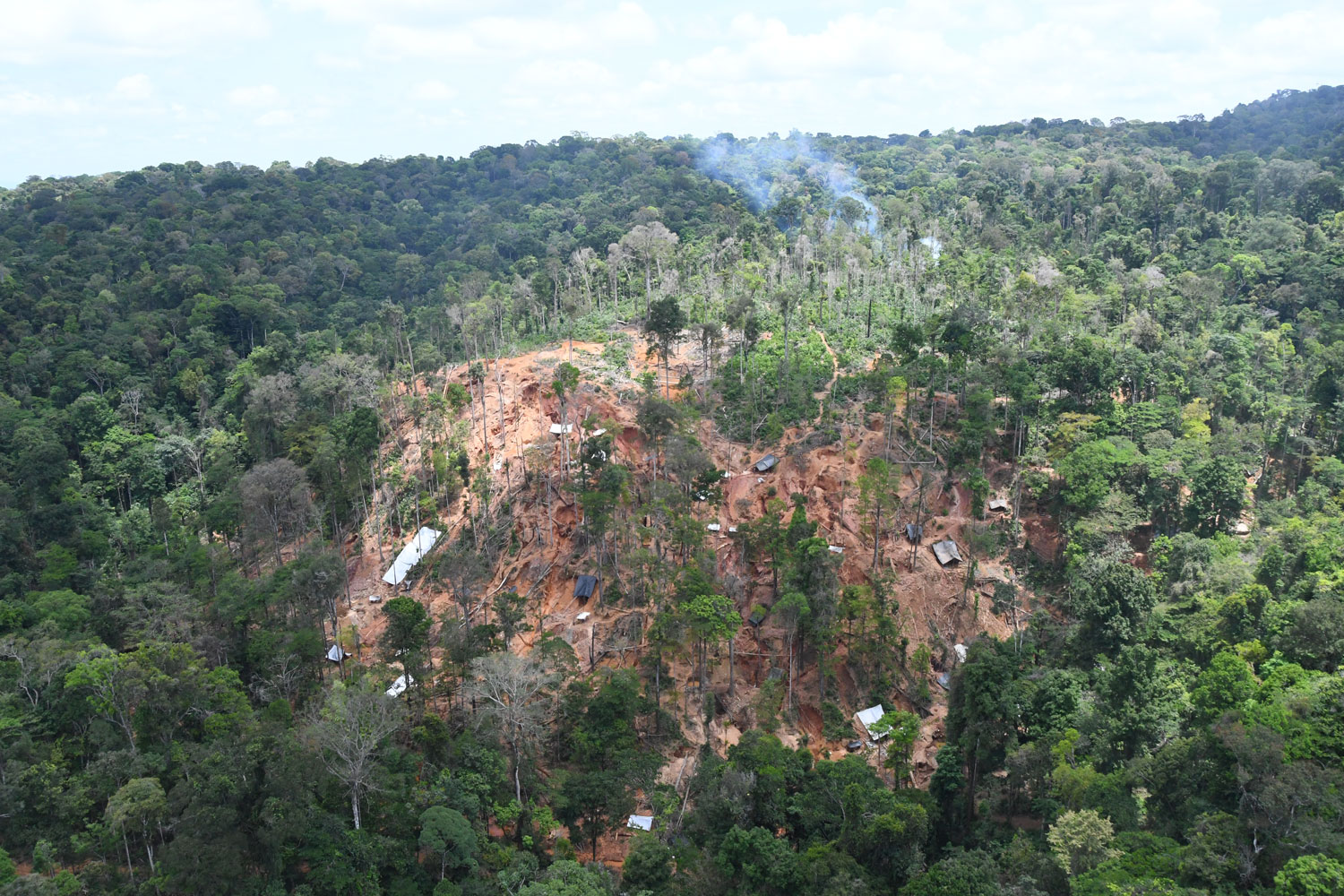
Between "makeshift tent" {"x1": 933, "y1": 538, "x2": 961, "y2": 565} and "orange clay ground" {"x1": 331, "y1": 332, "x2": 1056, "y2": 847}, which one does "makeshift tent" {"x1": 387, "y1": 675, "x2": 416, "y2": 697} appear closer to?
"orange clay ground" {"x1": 331, "y1": 332, "x2": 1056, "y2": 847}

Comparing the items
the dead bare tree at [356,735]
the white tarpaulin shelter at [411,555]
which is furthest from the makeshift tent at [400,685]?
the white tarpaulin shelter at [411,555]

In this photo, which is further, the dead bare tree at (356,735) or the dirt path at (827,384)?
the dirt path at (827,384)

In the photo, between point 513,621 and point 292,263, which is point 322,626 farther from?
point 292,263

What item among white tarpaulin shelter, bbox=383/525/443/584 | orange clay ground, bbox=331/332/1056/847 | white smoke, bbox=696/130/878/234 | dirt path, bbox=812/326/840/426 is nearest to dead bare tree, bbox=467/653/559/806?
orange clay ground, bbox=331/332/1056/847

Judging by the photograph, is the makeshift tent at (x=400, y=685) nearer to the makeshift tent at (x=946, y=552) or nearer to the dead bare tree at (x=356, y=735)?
the dead bare tree at (x=356, y=735)

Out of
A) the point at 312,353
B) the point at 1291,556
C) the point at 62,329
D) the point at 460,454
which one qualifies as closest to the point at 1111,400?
the point at 1291,556
